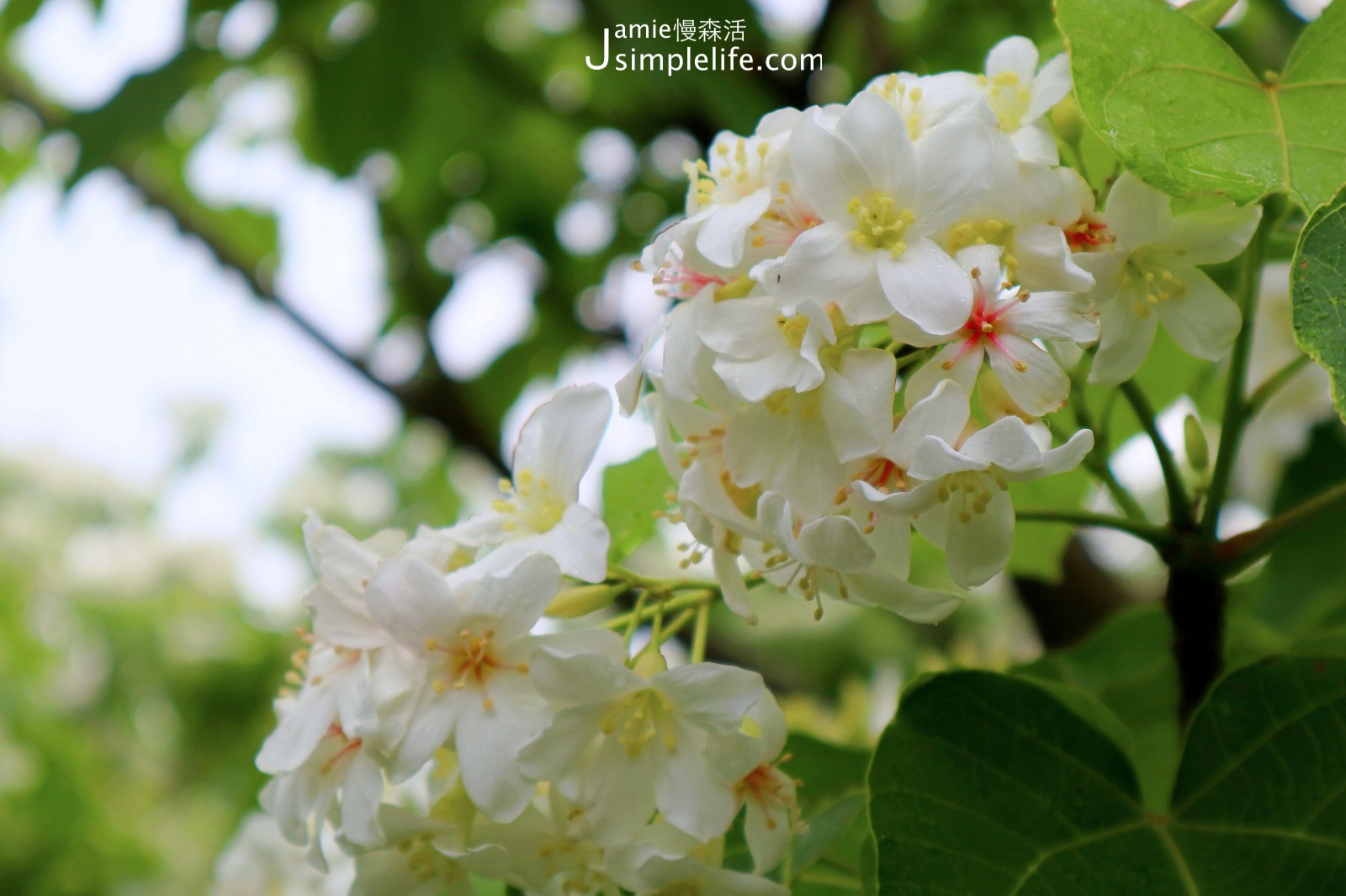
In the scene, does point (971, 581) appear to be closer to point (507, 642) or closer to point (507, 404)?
point (507, 642)

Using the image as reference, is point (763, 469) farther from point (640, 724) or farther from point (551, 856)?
point (551, 856)

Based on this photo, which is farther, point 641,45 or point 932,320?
point 641,45

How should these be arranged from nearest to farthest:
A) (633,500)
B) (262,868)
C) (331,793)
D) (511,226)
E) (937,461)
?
1. (937,461)
2. (331,793)
3. (633,500)
4. (262,868)
5. (511,226)

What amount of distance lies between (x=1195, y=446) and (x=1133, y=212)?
0.26 metres

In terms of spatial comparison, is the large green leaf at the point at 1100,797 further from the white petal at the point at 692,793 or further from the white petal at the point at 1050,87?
the white petal at the point at 1050,87

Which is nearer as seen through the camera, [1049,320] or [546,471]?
[1049,320]

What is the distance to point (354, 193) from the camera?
7.65ft

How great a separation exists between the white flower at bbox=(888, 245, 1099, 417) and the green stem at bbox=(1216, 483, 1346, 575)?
0.80 feet

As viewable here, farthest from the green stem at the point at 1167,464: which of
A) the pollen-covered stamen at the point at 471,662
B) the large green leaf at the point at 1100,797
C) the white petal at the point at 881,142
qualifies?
the pollen-covered stamen at the point at 471,662

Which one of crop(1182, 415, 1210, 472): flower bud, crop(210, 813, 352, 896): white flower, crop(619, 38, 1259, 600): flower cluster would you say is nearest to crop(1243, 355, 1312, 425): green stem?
crop(1182, 415, 1210, 472): flower bud

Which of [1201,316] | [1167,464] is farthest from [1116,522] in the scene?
[1201,316]

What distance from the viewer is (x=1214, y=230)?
0.69m

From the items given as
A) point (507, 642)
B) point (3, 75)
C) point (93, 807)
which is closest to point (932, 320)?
point (507, 642)

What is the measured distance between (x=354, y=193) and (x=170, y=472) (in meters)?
5.39
